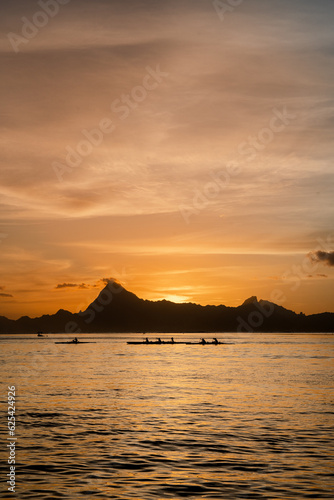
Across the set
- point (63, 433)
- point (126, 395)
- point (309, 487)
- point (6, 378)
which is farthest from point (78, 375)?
point (309, 487)

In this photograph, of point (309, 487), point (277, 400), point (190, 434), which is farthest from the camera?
point (277, 400)

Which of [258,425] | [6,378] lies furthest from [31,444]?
[6,378]

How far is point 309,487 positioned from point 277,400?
27.6m

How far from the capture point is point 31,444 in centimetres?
3108

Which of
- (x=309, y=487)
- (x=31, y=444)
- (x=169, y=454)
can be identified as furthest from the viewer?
(x=31, y=444)

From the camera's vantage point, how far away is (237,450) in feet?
96.0

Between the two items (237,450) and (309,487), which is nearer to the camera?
(309,487)

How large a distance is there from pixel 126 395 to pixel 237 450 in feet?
85.8

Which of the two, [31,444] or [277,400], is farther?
[277,400]

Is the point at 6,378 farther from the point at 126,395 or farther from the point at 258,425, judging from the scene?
the point at 258,425

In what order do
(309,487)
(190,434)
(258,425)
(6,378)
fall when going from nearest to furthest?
(309,487), (190,434), (258,425), (6,378)

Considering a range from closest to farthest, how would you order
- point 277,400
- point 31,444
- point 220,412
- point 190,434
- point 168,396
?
point 31,444
point 190,434
point 220,412
point 277,400
point 168,396

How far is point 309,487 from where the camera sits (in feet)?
73.5

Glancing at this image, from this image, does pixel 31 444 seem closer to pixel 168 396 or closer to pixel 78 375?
pixel 168 396
